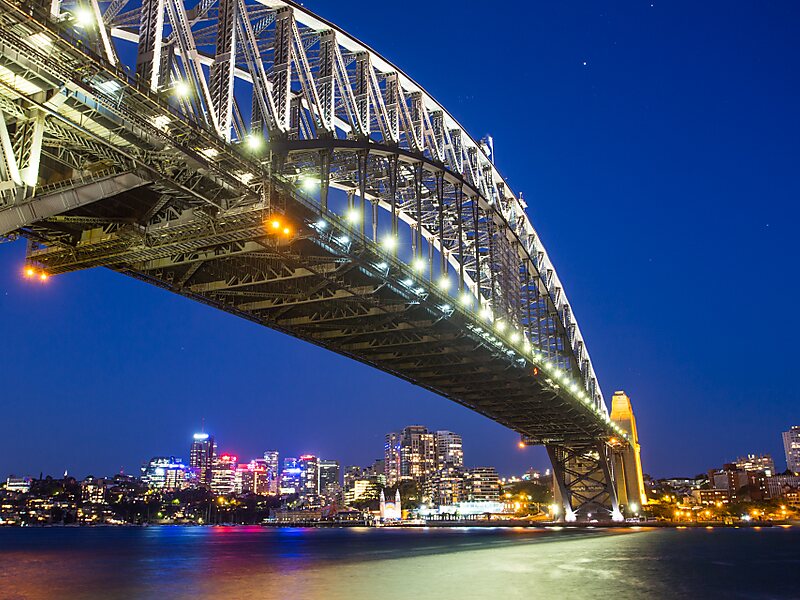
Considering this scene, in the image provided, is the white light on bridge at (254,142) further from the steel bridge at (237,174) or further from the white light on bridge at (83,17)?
the white light on bridge at (83,17)

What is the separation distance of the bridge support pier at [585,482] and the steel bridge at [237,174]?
124ft

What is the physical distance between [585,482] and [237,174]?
88320mm

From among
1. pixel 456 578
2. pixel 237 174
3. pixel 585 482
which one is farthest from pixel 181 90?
pixel 585 482

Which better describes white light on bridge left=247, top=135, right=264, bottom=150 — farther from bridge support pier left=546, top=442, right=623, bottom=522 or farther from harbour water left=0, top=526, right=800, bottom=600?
bridge support pier left=546, top=442, right=623, bottom=522

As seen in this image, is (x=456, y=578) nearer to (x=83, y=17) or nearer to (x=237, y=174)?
(x=237, y=174)

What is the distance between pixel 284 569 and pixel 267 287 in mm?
15762

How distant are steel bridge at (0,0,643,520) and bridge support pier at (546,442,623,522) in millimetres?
37924

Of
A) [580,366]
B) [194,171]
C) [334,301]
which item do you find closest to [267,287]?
[334,301]

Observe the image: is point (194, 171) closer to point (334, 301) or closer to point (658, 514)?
point (334, 301)

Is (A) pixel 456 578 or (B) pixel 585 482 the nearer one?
(A) pixel 456 578

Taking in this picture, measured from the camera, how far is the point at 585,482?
103438 millimetres

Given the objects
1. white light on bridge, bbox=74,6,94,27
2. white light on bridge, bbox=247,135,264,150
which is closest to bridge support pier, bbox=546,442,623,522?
white light on bridge, bbox=247,135,264,150

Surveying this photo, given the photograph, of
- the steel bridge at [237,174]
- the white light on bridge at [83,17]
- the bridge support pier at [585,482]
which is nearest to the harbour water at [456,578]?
the steel bridge at [237,174]

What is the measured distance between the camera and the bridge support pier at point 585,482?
310ft
